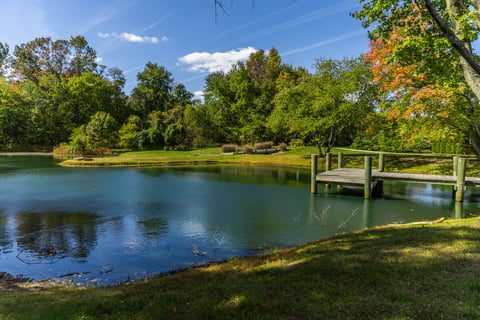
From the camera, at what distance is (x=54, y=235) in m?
9.95

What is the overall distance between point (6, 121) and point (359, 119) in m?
48.3

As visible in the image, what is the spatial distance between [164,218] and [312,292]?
9.10m

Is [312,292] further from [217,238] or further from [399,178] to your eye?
[399,178]

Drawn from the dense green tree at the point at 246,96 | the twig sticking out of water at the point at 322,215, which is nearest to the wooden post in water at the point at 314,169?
the twig sticking out of water at the point at 322,215

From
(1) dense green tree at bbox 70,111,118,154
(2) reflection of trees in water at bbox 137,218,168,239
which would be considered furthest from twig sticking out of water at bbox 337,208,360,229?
(1) dense green tree at bbox 70,111,118,154

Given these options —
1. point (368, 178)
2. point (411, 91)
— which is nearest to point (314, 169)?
point (368, 178)

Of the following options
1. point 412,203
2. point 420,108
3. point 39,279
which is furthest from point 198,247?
point 420,108

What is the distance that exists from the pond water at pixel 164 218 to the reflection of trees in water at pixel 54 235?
1.2 inches

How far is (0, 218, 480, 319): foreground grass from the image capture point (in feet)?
11.9

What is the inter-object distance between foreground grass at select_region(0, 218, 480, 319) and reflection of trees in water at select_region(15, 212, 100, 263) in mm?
2547

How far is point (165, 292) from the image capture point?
4.64 meters

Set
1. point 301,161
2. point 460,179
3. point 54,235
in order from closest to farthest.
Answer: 1. point 54,235
2. point 460,179
3. point 301,161

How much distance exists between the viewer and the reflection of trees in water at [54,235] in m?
8.36

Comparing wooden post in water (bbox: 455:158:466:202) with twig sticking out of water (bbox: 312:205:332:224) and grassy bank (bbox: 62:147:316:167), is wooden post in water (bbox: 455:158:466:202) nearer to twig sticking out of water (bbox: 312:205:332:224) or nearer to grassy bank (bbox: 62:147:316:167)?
twig sticking out of water (bbox: 312:205:332:224)
